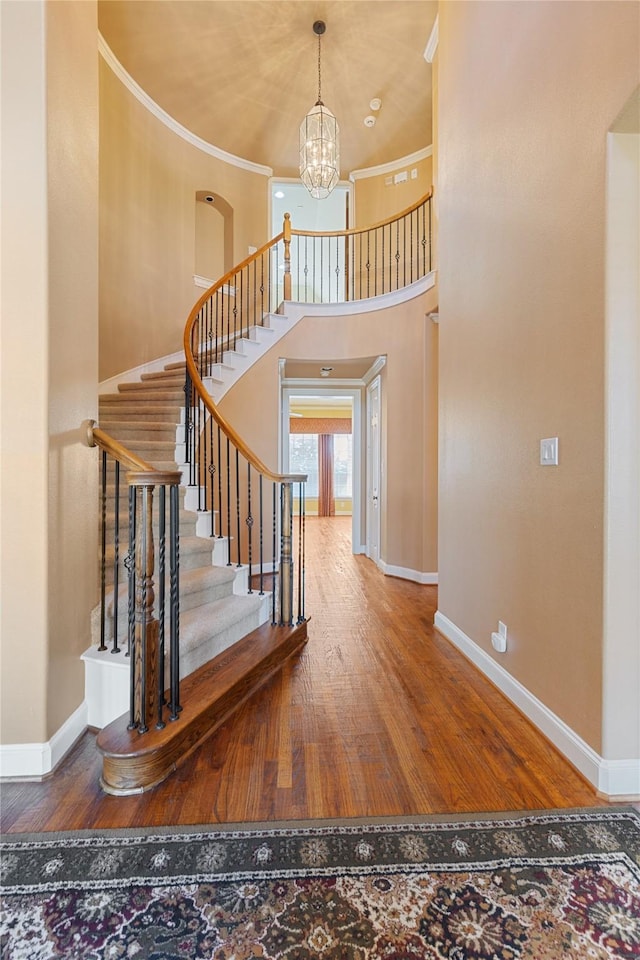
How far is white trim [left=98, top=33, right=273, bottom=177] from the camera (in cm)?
468

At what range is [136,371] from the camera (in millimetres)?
5215

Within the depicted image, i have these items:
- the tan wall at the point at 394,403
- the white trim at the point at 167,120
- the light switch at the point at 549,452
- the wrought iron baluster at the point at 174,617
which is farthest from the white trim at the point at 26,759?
the white trim at the point at 167,120

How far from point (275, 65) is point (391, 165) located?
2277mm

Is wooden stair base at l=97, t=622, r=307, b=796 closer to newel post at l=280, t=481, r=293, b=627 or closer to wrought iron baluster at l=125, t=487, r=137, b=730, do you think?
wrought iron baluster at l=125, t=487, r=137, b=730

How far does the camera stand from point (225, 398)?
5059 mm

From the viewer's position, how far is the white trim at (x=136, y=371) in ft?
15.8

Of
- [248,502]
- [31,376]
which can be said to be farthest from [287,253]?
[31,376]

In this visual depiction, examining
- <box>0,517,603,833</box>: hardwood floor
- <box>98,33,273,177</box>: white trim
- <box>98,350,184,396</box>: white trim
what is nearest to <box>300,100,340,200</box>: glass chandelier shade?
<box>98,33,273,177</box>: white trim

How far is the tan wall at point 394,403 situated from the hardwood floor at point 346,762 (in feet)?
7.49

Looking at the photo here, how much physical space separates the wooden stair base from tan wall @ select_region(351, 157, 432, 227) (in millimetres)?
6651

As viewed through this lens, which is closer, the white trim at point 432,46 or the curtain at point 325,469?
the white trim at point 432,46

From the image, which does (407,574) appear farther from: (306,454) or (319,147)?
(306,454)

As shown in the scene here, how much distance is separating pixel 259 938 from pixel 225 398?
4577 mm

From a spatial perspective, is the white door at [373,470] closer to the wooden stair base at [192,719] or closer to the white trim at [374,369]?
the white trim at [374,369]
